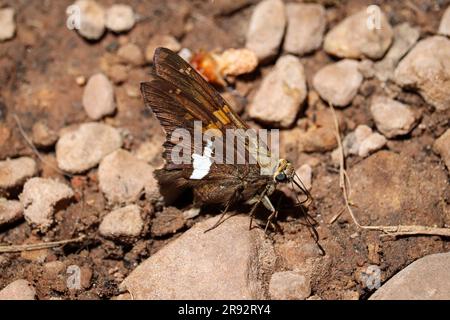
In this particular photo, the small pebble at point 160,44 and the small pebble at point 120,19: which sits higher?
Answer: the small pebble at point 120,19

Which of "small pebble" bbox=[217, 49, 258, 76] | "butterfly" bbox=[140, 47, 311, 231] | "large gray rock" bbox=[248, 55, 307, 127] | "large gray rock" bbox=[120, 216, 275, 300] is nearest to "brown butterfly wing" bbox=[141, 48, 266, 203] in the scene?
"butterfly" bbox=[140, 47, 311, 231]

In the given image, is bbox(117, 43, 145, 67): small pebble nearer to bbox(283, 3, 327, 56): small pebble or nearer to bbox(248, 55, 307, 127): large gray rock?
bbox(248, 55, 307, 127): large gray rock

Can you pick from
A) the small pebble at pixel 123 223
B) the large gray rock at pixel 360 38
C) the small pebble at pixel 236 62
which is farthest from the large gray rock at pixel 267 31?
the small pebble at pixel 123 223

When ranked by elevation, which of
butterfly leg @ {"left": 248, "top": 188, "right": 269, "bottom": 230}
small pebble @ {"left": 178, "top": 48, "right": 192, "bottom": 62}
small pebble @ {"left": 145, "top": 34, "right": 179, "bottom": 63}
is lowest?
butterfly leg @ {"left": 248, "top": 188, "right": 269, "bottom": 230}

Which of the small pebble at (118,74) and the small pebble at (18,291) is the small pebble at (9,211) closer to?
the small pebble at (18,291)
